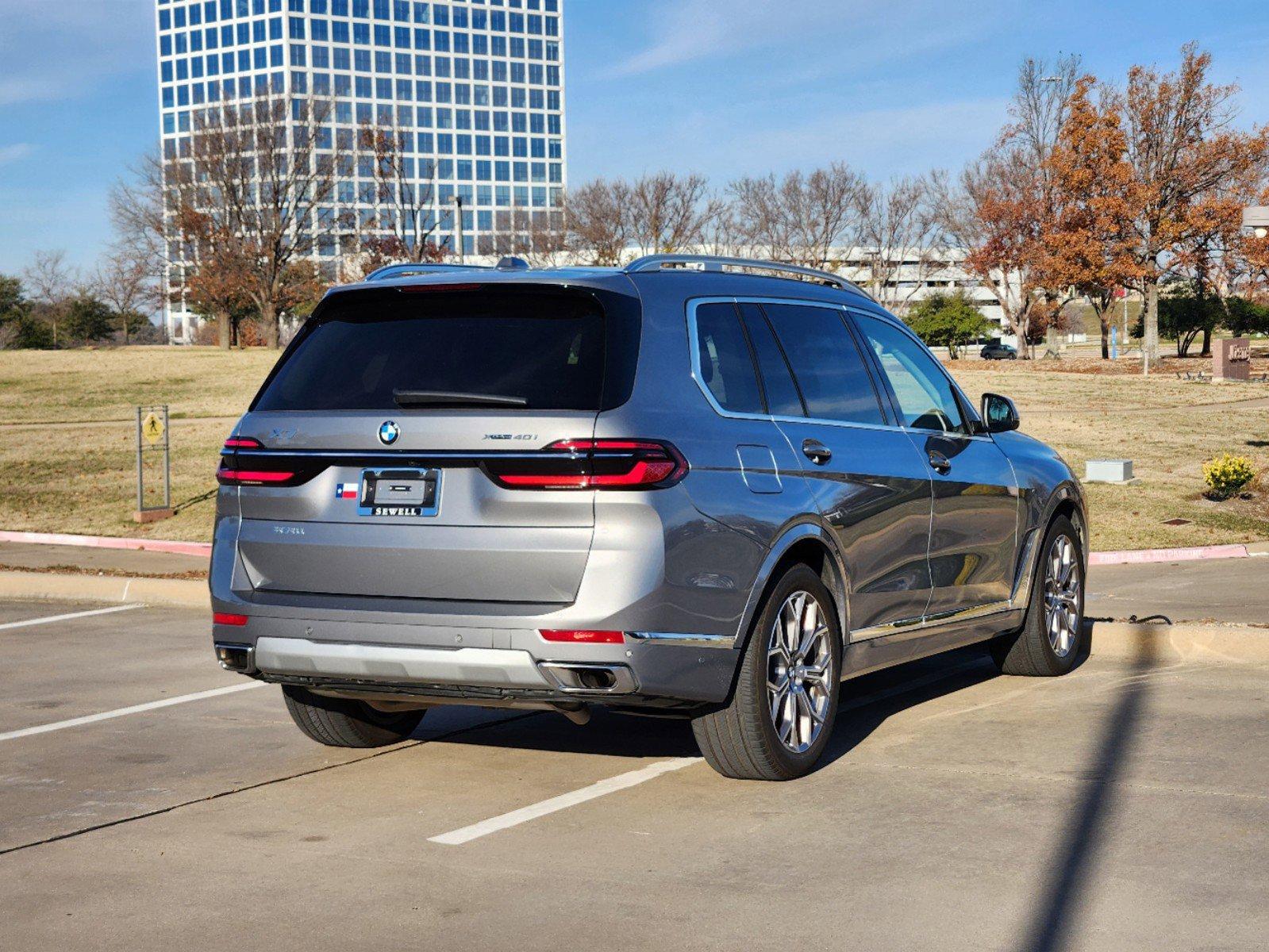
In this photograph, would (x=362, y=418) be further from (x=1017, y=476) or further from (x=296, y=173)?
(x=296, y=173)

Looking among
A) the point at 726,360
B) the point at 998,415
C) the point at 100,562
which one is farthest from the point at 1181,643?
the point at 100,562

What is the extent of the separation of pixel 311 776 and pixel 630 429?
2133mm

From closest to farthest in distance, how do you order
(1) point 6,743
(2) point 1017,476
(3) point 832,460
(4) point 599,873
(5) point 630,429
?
(4) point 599,873 < (5) point 630,429 < (3) point 832,460 < (1) point 6,743 < (2) point 1017,476

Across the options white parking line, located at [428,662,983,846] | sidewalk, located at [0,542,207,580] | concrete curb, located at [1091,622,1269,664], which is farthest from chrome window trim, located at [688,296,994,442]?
sidewalk, located at [0,542,207,580]

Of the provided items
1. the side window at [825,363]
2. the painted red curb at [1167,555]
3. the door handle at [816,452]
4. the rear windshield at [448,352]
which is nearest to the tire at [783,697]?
the door handle at [816,452]

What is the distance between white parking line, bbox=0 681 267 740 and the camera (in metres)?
7.27

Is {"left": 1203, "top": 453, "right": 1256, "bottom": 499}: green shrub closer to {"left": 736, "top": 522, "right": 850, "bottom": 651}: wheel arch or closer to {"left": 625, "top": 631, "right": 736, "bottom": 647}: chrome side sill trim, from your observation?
{"left": 736, "top": 522, "right": 850, "bottom": 651}: wheel arch

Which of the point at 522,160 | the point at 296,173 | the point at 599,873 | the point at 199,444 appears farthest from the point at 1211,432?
the point at 522,160

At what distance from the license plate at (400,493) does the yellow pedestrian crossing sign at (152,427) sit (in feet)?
44.3

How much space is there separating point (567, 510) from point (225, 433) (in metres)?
24.4

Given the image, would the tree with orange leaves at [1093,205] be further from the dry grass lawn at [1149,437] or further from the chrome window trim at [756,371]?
the chrome window trim at [756,371]

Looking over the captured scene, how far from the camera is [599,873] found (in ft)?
15.8

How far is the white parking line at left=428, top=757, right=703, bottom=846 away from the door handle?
4.51ft

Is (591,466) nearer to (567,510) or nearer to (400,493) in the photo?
(567,510)
